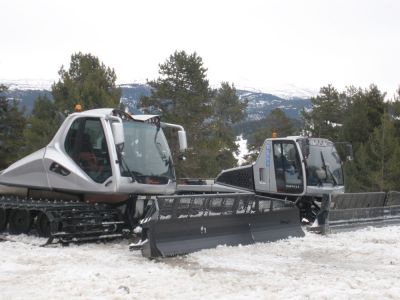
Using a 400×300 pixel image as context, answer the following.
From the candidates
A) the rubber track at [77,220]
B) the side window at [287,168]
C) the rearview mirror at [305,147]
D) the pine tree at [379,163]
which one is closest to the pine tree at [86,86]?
the pine tree at [379,163]

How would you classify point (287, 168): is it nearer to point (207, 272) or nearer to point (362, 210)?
point (362, 210)

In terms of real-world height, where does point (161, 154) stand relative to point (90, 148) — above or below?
below

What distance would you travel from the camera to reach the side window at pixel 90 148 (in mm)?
10391

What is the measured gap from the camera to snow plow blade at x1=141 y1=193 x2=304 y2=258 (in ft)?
27.9

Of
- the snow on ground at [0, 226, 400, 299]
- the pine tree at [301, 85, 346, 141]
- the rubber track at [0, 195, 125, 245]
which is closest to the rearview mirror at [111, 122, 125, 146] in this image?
the rubber track at [0, 195, 125, 245]

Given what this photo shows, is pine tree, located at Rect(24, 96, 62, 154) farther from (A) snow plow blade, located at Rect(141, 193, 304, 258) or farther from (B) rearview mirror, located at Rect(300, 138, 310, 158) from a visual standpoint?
(A) snow plow blade, located at Rect(141, 193, 304, 258)

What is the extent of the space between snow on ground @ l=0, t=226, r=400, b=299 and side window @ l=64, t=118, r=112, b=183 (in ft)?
4.39

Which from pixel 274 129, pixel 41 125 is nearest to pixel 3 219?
pixel 41 125

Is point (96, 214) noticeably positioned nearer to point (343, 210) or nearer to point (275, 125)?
point (343, 210)

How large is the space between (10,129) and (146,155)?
81.9 ft

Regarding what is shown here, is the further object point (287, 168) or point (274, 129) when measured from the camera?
point (274, 129)

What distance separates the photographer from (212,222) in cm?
952

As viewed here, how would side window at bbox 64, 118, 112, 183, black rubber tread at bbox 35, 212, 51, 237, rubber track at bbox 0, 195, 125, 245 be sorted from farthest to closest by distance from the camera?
side window at bbox 64, 118, 112, 183 → black rubber tread at bbox 35, 212, 51, 237 → rubber track at bbox 0, 195, 125, 245

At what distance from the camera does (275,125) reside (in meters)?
52.7
